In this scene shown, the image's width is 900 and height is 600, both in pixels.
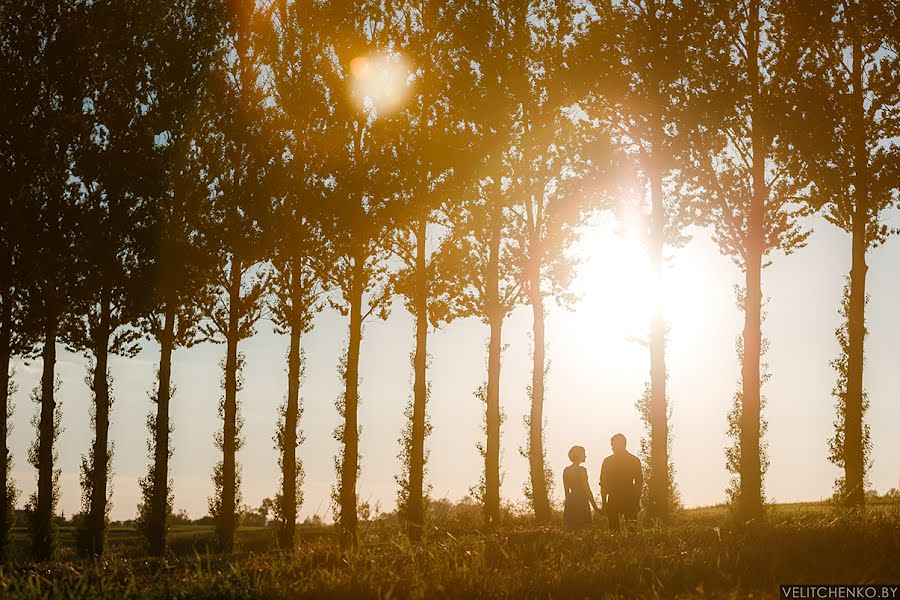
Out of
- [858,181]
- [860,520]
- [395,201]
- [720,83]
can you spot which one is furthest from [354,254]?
[860,520]

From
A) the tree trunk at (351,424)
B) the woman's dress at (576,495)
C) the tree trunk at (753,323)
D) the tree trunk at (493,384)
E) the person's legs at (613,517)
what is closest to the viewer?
the person's legs at (613,517)

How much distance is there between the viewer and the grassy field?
8.80 metres

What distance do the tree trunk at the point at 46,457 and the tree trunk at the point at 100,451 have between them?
1.41 meters

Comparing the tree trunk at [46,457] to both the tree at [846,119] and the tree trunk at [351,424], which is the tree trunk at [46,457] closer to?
the tree trunk at [351,424]

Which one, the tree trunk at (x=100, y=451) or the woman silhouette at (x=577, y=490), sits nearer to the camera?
the woman silhouette at (x=577, y=490)

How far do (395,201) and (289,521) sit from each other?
9602mm

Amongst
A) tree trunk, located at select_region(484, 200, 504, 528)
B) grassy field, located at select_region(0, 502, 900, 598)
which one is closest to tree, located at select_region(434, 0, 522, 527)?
tree trunk, located at select_region(484, 200, 504, 528)

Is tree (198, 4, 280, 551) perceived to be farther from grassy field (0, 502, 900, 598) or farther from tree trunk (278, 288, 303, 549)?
grassy field (0, 502, 900, 598)

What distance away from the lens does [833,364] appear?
30438 millimetres

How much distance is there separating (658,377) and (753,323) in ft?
11.6

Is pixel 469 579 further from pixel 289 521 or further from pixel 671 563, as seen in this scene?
pixel 289 521

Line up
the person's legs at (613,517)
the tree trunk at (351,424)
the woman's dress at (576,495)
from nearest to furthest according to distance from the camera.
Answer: the person's legs at (613,517), the woman's dress at (576,495), the tree trunk at (351,424)

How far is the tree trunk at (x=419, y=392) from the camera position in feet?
84.4

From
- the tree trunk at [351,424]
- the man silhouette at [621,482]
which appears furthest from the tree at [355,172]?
the man silhouette at [621,482]
